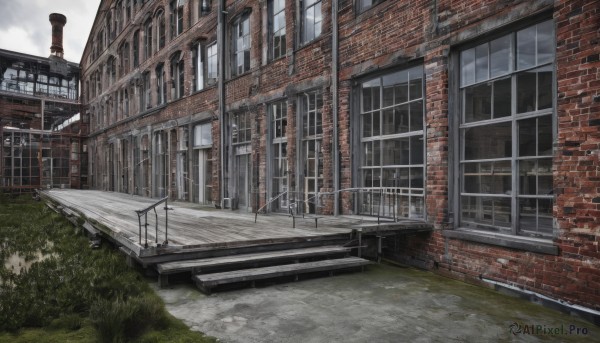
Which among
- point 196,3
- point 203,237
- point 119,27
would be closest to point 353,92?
point 203,237

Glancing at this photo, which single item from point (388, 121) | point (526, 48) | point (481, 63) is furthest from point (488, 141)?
point (388, 121)

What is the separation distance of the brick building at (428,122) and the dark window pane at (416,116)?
0.04 m

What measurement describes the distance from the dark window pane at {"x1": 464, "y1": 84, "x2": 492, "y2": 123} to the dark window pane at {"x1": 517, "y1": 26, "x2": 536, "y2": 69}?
1.93ft

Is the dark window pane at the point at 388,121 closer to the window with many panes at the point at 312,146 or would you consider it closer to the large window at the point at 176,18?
the window with many panes at the point at 312,146

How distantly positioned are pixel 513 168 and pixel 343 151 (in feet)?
12.2

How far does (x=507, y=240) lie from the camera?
18.7 ft

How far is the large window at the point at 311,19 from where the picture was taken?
32.5ft

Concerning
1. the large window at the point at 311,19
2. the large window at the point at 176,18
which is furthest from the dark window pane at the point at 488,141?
the large window at the point at 176,18

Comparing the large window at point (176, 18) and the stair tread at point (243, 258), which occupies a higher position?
the large window at point (176, 18)

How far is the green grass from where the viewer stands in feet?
12.8

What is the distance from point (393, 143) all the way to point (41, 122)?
105 ft

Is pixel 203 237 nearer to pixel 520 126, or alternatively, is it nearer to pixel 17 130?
pixel 520 126

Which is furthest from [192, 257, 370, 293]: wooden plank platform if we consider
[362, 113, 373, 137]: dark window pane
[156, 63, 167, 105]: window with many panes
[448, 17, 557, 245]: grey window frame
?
[156, 63, 167, 105]: window with many panes

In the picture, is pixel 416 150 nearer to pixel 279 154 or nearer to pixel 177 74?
pixel 279 154
